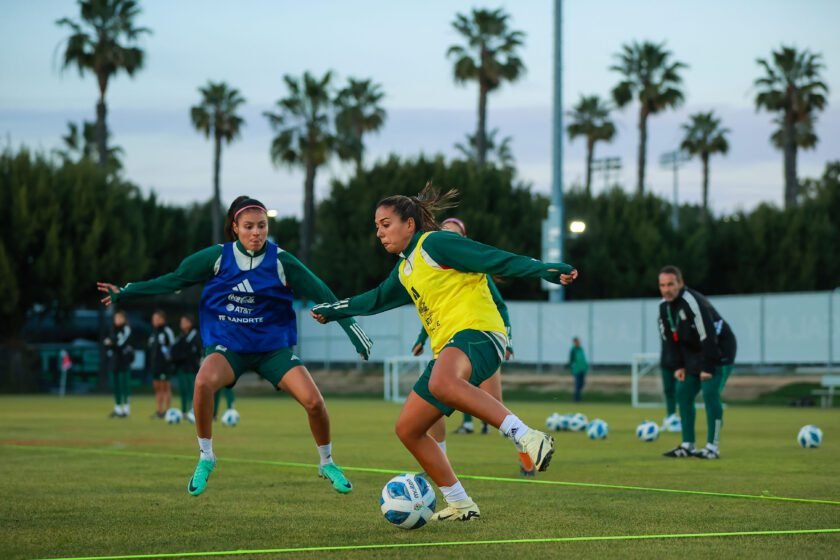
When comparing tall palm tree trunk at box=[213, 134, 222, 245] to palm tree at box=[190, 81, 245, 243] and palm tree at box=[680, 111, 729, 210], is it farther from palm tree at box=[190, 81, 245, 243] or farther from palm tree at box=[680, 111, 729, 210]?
palm tree at box=[680, 111, 729, 210]

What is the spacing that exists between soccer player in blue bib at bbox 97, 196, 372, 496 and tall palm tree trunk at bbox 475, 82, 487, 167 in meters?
50.7

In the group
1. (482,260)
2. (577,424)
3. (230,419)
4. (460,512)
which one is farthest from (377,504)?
(230,419)

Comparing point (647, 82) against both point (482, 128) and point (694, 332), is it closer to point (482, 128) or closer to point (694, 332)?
point (482, 128)

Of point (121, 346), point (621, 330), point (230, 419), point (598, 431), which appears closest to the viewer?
point (598, 431)

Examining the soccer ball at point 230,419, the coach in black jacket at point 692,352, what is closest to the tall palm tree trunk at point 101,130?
the soccer ball at point 230,419

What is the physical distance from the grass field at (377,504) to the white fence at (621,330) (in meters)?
20.8

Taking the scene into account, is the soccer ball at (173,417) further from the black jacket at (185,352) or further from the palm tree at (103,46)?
the palm tree at (103,46)

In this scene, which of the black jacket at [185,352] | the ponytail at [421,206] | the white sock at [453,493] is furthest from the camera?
the black jacket at [185,352]

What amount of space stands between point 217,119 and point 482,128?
17.5 meters

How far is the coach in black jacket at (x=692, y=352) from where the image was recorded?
1439 centimetres

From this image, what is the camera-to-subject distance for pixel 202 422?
9.62 metres

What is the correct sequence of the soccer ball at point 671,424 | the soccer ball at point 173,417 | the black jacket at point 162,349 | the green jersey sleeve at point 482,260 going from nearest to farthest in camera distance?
the green jersey sleeve at point 482,260 → the soccer ball at point 671,424 → the soccer ball at point 173,417 → the black jacket at point 162,349

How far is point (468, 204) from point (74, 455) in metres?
43.4

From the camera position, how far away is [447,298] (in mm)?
8141
